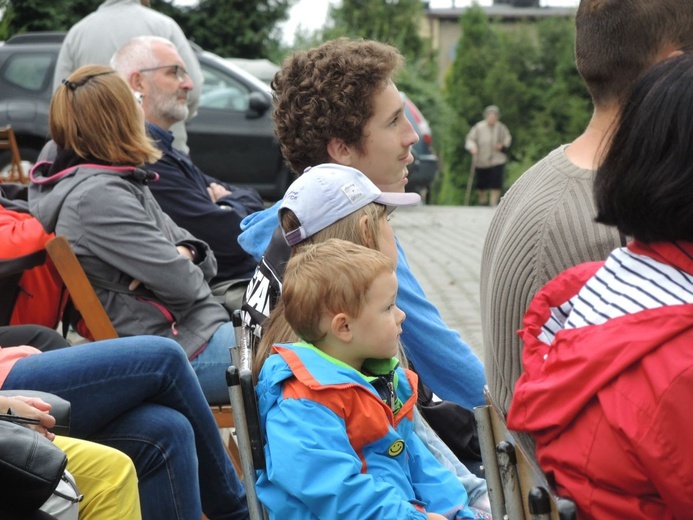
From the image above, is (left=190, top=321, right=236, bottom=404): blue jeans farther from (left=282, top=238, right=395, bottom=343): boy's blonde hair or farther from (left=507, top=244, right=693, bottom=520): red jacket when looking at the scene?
(left=507, top=244, right=693, bottom=520): red jacket

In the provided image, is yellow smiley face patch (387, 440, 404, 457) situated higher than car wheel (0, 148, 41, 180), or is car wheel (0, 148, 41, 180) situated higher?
yellow smiley face patch (387, 440, 404, 457)

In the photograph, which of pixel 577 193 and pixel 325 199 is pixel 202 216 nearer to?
pixel 325 199

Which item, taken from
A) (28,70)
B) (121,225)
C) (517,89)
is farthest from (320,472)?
(517,89)

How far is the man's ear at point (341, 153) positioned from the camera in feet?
10.8

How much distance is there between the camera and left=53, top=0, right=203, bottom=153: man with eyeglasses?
6043 mm

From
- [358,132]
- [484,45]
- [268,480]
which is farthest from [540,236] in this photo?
[484,45]

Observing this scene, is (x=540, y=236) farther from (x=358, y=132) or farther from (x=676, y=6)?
(x=358, y=132)

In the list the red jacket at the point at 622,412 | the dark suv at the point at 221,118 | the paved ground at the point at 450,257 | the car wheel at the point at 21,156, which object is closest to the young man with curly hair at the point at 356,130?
the red jacket at the point at 622,412

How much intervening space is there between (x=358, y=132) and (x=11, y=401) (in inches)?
48.9

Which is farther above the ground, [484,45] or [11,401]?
[11,401]

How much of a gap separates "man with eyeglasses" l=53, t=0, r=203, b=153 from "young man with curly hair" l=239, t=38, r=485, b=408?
109 inches

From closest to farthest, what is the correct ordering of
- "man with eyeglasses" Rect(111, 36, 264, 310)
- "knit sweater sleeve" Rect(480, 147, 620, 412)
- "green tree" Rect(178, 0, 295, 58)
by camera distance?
"knit sweater sleeve" Rect(480, 147, 620, 412)
"man with eyeglasses" Rect(111, 36, 264, 310)
"green tree" Rect(178, 0, 295, 58)

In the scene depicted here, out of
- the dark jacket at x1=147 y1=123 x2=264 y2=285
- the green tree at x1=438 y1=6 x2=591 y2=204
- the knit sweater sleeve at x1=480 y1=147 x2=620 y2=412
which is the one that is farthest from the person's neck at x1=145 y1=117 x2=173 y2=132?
the green tree at x1=438 y1=6 x2=591 y2=204

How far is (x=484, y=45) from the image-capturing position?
119ft
